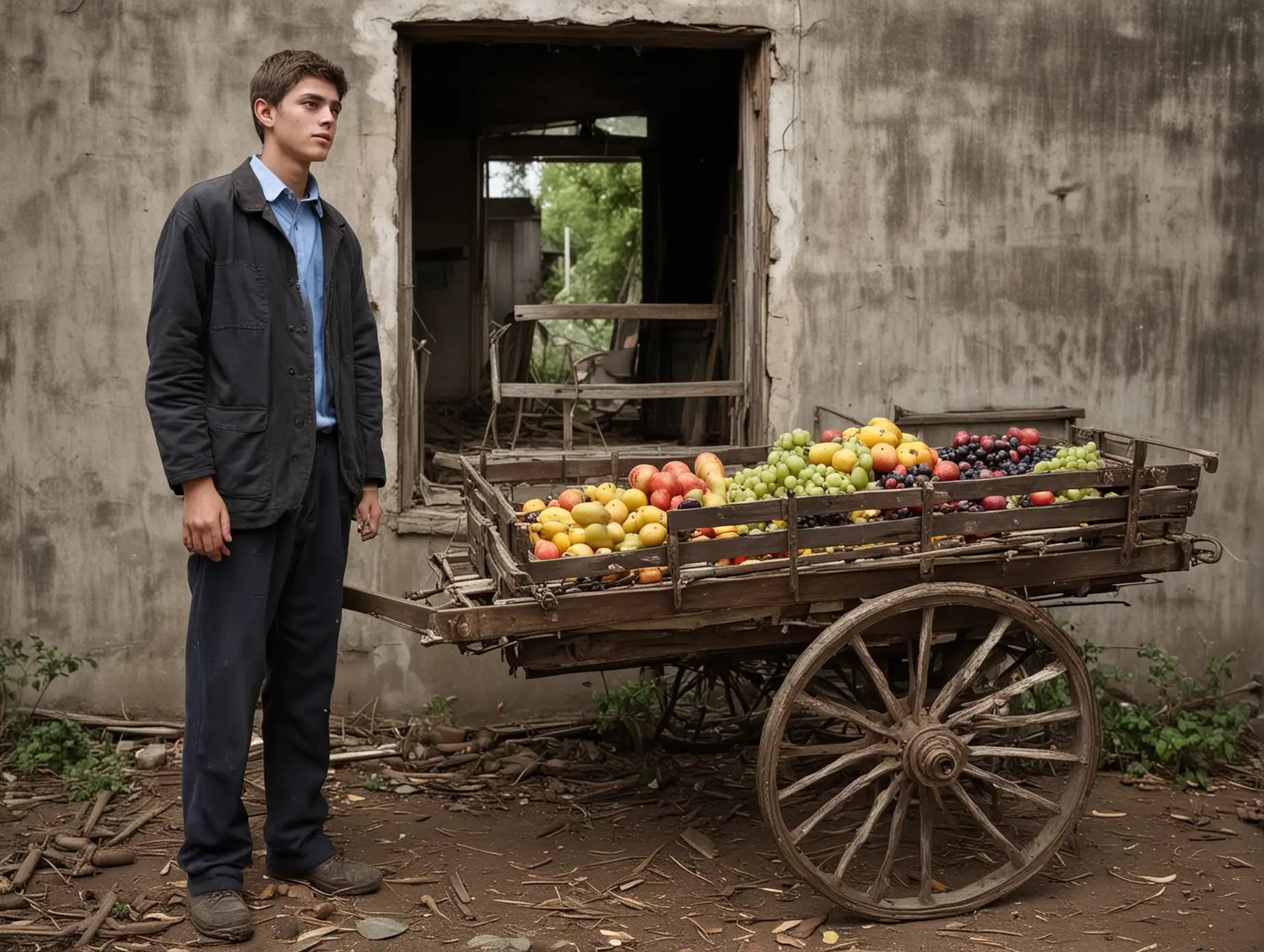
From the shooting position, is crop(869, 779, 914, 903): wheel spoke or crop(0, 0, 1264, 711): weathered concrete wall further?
crop(0, 0, 1264, 711): weathered concrete wall

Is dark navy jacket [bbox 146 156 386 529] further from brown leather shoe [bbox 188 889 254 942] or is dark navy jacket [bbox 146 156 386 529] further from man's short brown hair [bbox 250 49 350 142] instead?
brown leather shoe [bbox 188 889 254 942]

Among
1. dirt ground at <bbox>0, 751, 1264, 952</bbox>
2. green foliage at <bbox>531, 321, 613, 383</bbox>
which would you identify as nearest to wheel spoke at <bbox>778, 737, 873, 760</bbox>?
dirt ground at <bbox>0, 751, 1264, 952</bbox>

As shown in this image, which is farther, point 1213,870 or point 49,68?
point 49,68

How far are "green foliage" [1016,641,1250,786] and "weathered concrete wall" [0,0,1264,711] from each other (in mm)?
314

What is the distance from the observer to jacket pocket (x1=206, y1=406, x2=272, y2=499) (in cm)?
362

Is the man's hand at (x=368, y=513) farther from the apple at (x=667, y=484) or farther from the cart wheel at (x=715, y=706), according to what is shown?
the cart wheel at (x=715, y=706)

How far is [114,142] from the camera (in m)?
5.32

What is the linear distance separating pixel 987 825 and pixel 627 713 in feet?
6.47

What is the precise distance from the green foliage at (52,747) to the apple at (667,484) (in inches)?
115

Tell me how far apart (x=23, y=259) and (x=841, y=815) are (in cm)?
405

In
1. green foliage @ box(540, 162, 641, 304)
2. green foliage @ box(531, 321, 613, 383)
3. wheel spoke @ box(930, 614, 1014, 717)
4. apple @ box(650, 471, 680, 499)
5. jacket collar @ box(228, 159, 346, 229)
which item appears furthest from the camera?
green foliage @ box(540, 162, 641, 304)

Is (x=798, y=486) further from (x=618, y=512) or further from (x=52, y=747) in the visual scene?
(x=52, y=747)

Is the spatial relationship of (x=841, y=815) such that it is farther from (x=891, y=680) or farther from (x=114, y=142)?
(x=114, y=142)

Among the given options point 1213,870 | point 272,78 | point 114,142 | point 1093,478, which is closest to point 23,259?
point 114,142
